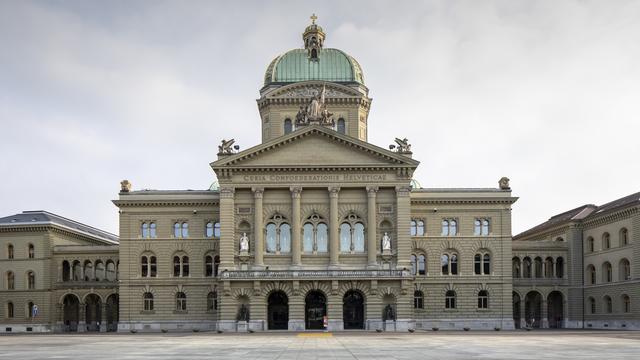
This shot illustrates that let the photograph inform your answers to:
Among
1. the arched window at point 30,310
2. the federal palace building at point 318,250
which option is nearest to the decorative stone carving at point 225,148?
the federal palace building at point 318,250

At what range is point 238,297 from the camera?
9300 centimetres

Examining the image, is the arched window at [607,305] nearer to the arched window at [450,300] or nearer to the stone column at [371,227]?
the arched window at [450,300]

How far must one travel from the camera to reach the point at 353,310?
95.6m

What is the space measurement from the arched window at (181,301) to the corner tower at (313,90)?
22547 mm

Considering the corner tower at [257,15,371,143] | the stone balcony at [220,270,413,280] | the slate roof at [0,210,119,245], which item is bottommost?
the stone balcony at [220,270,413,280]

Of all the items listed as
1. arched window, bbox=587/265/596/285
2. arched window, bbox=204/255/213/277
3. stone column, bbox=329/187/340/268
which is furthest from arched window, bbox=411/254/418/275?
arched window, bbox=204/255/213/277

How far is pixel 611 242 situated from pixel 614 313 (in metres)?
8.32

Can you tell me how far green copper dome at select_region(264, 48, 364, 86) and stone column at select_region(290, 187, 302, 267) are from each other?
20.9 m

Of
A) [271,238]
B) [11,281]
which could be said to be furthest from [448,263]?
[11,281]

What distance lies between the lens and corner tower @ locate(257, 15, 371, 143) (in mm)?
107062

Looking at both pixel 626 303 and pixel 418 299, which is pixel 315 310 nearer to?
pixel 418 299

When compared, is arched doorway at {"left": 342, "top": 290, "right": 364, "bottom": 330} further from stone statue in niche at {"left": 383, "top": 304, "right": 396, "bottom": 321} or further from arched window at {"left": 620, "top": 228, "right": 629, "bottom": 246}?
arched window at {"left": 620, "top": 228, "right": 629, "bottom": 246}

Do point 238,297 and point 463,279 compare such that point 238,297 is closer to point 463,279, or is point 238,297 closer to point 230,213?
point 230,213

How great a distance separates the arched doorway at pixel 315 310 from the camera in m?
Answer: 94.6
